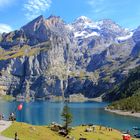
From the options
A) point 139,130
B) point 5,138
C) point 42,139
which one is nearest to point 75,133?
point 42,139

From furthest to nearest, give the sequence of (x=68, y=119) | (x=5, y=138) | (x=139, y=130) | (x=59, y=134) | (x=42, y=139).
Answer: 1. (x=139, y=130)
2. (x=68, y=119)
3. (x=59, y=134)
4. (x=42, y=139)
5. (x=5, y=138)

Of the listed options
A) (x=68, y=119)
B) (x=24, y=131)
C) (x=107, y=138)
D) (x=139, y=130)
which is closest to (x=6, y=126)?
(x=24, y=131)

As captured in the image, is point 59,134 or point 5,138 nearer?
point 5,138

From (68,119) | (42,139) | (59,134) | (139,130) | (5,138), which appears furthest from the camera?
(139,130)

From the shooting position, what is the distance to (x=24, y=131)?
78.5 m

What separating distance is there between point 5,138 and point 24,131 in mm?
10635

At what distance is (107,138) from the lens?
97.7 metres

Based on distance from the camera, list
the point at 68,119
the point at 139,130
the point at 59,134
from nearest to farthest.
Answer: the point at 59,134 → the point at 68,119 → the point at 139,130

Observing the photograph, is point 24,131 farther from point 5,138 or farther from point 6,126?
point 5,138

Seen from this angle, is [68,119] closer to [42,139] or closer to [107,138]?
[107,138]

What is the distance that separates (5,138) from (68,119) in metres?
31.0

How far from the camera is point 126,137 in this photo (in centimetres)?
7819

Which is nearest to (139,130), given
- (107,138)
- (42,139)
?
(107,138)

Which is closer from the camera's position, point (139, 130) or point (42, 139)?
point (42, 139)
